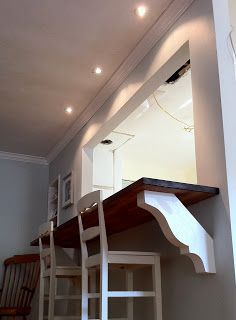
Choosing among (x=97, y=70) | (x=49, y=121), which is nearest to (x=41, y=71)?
(x=97, y=70)

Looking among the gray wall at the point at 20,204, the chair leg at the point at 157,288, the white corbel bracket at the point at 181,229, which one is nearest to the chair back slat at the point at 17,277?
the gray wall at the point at 20,204

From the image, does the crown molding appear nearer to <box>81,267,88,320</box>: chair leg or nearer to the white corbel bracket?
<box>81,267,88,320</box>: chair leg

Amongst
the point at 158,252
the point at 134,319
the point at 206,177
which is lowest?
the point at 134,319

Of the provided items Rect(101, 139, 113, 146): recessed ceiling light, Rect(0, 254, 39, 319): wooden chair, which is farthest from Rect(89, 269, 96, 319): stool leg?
Rect(101, 139, 113, 146): recessed ceiling light

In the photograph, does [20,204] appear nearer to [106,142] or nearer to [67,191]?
[67,191]

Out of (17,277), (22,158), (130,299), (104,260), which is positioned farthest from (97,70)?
(17,277)

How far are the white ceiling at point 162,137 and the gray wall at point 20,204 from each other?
4.00ft

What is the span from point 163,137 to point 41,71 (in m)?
2.11

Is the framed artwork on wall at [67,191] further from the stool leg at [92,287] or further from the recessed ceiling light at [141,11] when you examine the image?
the recessed ceiling light at [141,11]

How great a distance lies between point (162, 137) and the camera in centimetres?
529

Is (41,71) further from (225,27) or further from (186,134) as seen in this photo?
(186,134)

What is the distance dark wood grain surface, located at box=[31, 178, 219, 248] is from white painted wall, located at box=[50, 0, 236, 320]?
0.27 feet

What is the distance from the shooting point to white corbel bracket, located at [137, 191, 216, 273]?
7.24 ft

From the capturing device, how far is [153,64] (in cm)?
322
